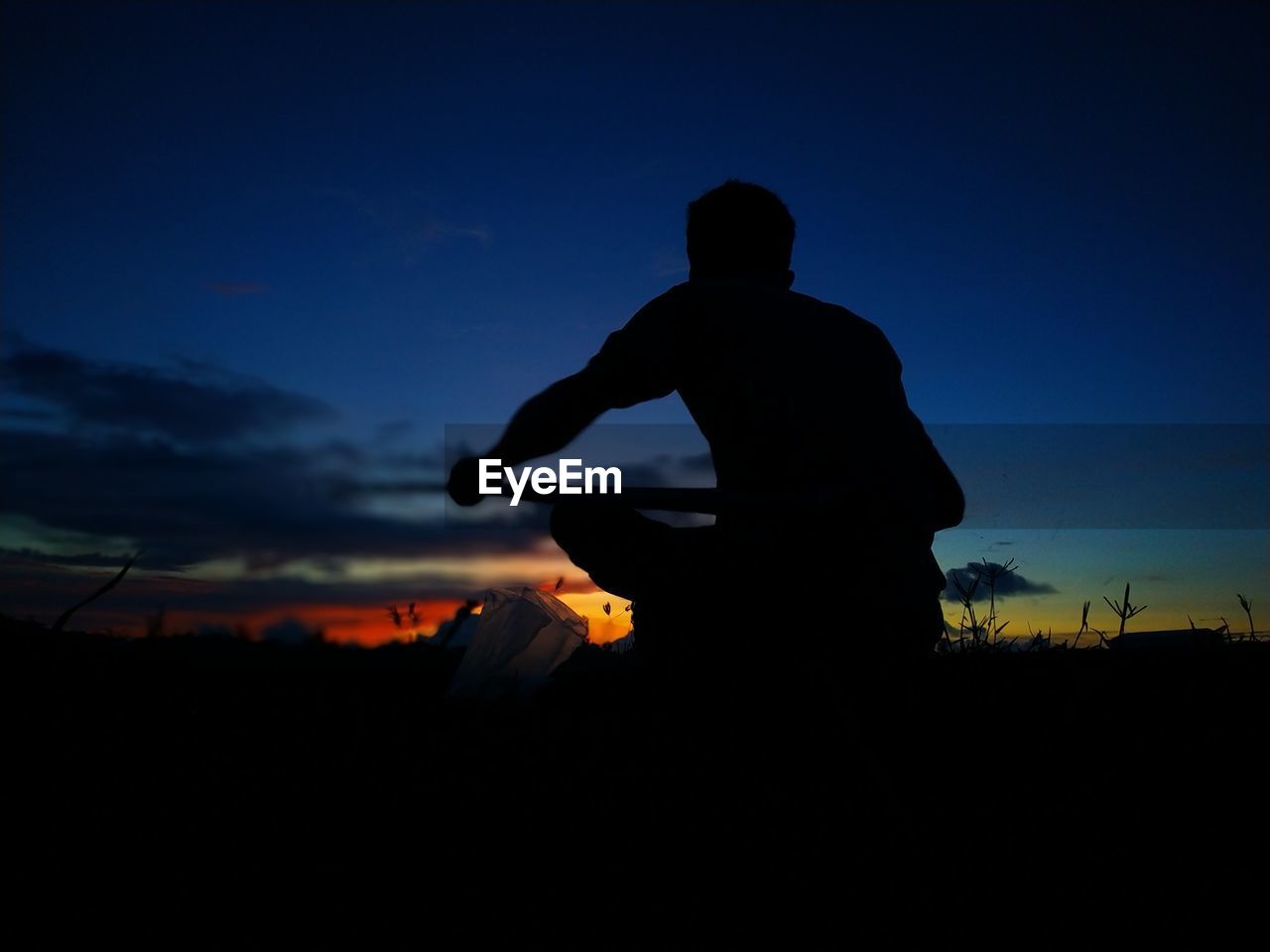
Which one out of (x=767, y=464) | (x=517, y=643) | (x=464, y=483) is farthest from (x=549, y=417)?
(x=517, y=643)

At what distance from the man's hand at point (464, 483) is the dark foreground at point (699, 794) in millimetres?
710

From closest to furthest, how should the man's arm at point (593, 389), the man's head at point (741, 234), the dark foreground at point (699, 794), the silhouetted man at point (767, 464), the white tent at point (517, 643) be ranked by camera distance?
the dark foreground at point (699, 794)
the silhouetted man at point (767, 464)
the man's arm at point (593, 389)
the man's head at point (741, 234)
the white tent at point (517, 643)

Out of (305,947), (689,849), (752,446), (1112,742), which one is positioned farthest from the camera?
(1112,742)

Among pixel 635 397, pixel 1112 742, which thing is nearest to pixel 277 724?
pixel 635 397

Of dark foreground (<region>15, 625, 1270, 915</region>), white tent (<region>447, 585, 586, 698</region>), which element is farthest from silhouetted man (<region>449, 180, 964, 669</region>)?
white tent (<region>447, 585, 586, 698</region>)

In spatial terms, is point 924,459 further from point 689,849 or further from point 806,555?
point 689,849

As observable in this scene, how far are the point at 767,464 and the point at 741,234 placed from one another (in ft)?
2.35

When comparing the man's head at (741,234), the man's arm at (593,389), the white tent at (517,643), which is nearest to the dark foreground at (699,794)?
the white tent at (517,643)

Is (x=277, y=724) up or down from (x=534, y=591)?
down

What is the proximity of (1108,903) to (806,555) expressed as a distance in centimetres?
84

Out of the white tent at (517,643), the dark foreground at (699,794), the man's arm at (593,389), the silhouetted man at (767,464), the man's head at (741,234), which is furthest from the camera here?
the white tent at (517,643)

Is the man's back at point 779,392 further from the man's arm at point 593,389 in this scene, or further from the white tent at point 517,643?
the white tent at point 517,643

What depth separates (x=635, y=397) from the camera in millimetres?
2043

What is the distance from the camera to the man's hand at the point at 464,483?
6.32ft
